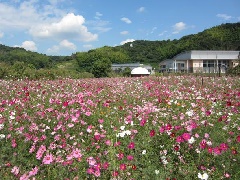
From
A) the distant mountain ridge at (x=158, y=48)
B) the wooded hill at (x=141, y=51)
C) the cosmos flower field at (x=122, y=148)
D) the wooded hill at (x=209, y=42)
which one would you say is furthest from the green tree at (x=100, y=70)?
the wooded hill at (x=209, y=42)

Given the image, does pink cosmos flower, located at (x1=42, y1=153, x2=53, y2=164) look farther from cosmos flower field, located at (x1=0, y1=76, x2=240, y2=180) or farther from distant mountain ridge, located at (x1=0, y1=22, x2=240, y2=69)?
distant mountain ridge, located at (x1=0, y1=22, x2=240, y2=69)

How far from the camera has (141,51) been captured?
416 ft

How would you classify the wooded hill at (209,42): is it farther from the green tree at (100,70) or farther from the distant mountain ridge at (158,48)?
the green tree at (100,70)

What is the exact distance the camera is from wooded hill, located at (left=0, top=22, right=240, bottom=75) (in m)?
84.8

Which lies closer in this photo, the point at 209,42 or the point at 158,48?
the point at 209,42

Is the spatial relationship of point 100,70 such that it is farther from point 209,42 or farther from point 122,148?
point 209,42

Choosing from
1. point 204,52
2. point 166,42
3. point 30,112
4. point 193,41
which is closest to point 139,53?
point 166,42

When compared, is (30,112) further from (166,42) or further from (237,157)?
(166,42)

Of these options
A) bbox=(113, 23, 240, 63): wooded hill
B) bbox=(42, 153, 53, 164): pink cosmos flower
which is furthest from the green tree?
bbox=(113, 23, 240, 63): wooded hill

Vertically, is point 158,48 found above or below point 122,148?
above

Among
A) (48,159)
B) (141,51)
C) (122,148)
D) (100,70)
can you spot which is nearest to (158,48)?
(141,51)

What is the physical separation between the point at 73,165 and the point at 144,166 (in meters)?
0.95

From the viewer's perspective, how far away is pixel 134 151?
4.20 metres

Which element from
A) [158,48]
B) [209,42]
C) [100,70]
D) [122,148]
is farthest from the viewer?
[158,48]
